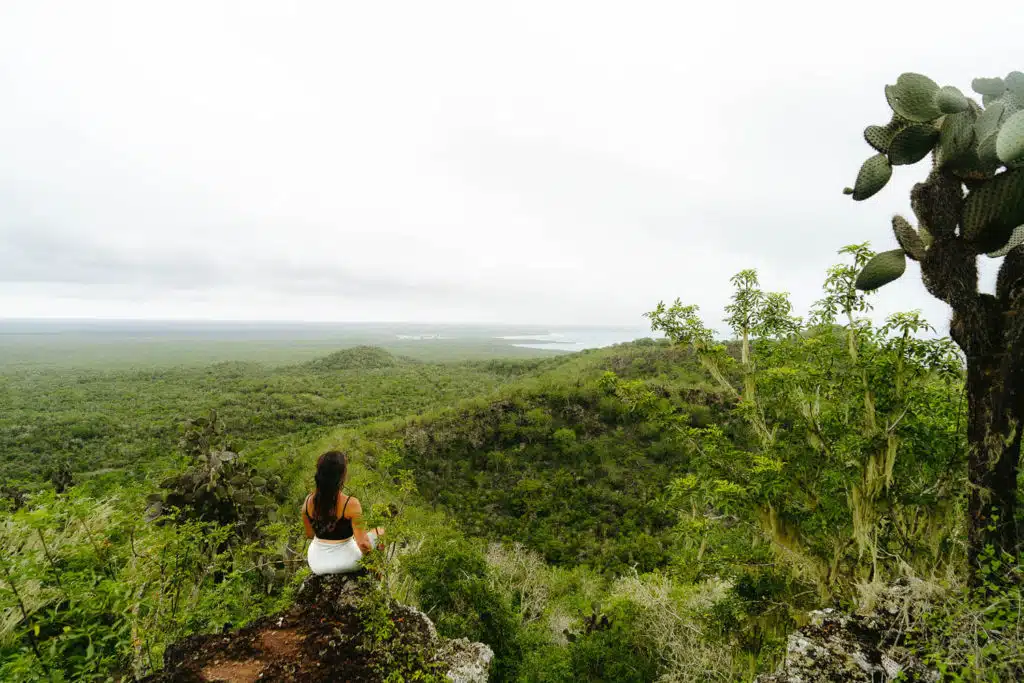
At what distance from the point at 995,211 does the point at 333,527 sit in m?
5.14

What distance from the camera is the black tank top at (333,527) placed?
11.1 feet

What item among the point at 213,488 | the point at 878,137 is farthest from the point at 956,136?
the point at 213,488

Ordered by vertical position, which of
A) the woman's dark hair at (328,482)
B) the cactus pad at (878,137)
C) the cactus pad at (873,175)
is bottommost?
the woman's dark hair at (328,482)

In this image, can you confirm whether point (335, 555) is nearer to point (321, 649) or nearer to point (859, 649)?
point (321, 649)

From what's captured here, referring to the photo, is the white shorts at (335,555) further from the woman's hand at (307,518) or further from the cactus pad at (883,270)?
the cactus pad at (883,270)

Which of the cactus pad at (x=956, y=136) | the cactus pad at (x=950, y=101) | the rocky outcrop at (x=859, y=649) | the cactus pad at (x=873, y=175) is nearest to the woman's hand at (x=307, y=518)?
the rocky outcrop at (x=859, y=649)

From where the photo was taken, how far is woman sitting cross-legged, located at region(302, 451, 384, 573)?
330 centimetres

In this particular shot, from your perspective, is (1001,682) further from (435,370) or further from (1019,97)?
(435,370)

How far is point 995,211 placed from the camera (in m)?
2.88

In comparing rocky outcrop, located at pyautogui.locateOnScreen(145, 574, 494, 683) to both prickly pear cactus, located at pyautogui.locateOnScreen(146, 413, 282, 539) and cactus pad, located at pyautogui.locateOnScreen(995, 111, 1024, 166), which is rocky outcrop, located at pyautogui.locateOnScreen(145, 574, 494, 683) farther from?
cactus pad, located at pyautogui.locateOnScreen(995, 111, 1024, 166)

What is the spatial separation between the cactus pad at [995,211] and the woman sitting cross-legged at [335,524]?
472 centimetres

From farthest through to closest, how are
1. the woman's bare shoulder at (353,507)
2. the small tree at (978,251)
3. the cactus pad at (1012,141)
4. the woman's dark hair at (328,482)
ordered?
the woman's bare shoulder at (353,507), the woman's dark hair at (328,482), the small tree at (978,251), the cactus pad at (1012,141)

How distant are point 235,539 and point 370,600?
9.76 feet

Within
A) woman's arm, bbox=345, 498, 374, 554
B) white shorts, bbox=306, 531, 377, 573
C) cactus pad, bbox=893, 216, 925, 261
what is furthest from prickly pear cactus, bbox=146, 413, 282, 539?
cactus pad, bbox=893, 216, 925, 261
